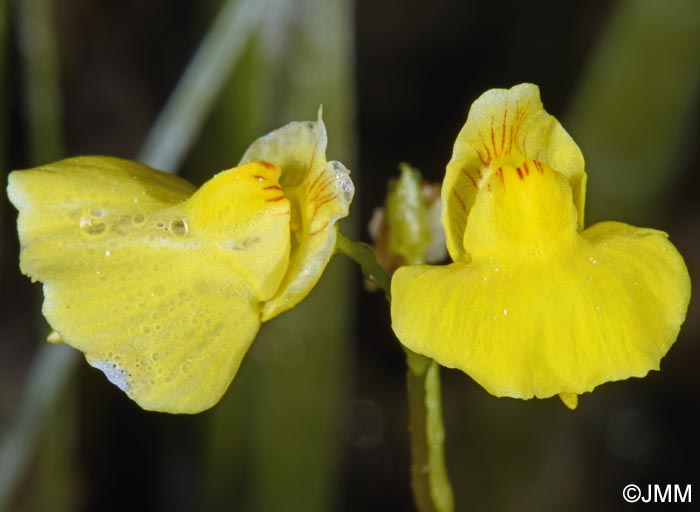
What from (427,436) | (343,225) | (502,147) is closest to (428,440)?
(427,436)

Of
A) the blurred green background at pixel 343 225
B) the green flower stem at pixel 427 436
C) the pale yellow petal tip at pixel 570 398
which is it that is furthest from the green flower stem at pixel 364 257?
the blurred green background at pixel 343 225

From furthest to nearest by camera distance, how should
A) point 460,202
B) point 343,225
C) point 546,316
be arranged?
1. point 343,225
2. point 460,202
3. point 546,316

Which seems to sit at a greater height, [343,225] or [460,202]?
[460,202]

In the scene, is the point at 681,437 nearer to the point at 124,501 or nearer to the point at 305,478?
the point at 305,478

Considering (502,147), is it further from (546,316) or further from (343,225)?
(343,225)

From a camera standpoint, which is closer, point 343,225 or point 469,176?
point 469,176

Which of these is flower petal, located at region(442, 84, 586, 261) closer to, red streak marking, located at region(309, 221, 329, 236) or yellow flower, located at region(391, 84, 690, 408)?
yellow flower, located at region(391, 84, 690, 408)
